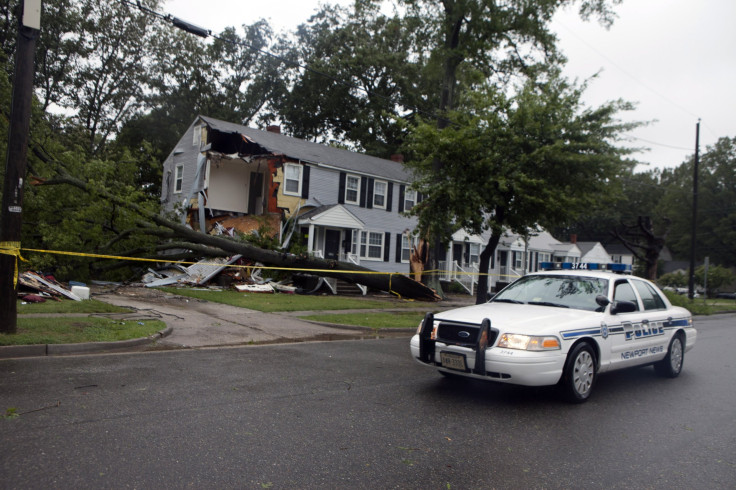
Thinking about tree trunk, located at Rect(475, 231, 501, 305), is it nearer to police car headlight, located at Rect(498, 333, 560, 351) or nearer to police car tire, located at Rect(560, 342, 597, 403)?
police car tire, located at Rect(560, 342, 597, 403)

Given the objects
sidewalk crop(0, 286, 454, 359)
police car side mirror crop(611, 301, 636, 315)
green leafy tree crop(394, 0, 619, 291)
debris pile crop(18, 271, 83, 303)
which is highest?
green leafy tree crop(394, 0, 619, 291)

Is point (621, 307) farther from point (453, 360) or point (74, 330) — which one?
point (74, 330)

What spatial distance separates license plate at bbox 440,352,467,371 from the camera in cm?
604

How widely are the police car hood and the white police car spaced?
0.01 meters

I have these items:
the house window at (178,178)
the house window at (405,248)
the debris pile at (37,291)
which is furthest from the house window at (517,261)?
the debris pile at (37,291)

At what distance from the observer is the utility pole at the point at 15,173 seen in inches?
311

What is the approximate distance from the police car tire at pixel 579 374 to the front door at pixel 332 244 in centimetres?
2162

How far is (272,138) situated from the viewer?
92.4ft

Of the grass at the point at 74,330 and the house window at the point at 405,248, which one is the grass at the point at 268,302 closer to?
the grass at the point at 74,330

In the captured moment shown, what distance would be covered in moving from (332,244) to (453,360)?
21.9 meters

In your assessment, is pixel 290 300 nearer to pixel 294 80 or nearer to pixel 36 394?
pixel 36 394

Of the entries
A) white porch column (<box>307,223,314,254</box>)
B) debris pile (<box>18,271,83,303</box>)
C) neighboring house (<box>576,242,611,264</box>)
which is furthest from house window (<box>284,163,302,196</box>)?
neighboring house (<box>576,242,611,264</box>)

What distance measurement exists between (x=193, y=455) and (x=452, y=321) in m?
3.29

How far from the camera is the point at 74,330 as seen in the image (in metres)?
8.79
